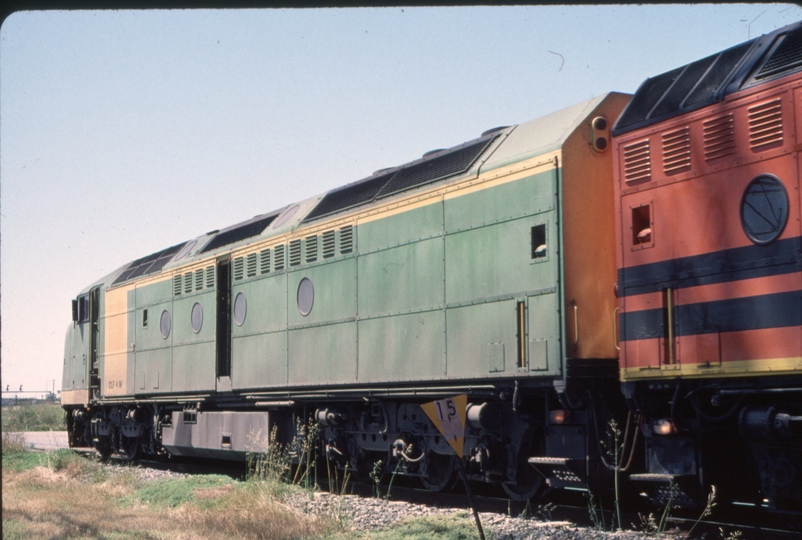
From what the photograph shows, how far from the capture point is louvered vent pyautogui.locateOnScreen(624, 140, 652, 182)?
890 centimetres

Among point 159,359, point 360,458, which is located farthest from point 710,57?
point 159,359

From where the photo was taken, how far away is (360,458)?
13578 millimetres

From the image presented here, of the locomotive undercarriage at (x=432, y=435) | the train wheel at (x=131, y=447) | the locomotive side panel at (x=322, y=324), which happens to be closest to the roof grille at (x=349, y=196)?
the locomotive side panel at (x=322, y=324)

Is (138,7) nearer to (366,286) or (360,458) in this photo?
(366,286)

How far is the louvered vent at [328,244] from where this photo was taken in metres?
13.8

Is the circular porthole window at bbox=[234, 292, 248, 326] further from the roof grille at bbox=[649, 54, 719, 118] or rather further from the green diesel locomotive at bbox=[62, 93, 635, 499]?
the roof grille at bbox=[649, 54, 719, 118]

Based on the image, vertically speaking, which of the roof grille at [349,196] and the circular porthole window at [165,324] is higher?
the roof grille at [349,196]

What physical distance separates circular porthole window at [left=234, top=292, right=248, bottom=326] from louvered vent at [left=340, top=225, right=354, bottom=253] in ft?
11.3

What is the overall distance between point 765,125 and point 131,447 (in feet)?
59.0

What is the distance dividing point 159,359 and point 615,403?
12435 millimetres

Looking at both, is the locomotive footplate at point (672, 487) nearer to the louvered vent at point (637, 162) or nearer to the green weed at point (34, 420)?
the louvered vent at point (637, 162)

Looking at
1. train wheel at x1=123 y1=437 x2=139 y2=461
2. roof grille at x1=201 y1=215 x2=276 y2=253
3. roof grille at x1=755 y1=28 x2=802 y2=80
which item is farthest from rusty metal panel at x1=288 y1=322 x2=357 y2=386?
train wheel at x1=123 y1=437 x2=139 y2=461

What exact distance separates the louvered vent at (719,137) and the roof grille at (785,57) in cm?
50

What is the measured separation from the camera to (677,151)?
8539 mm
